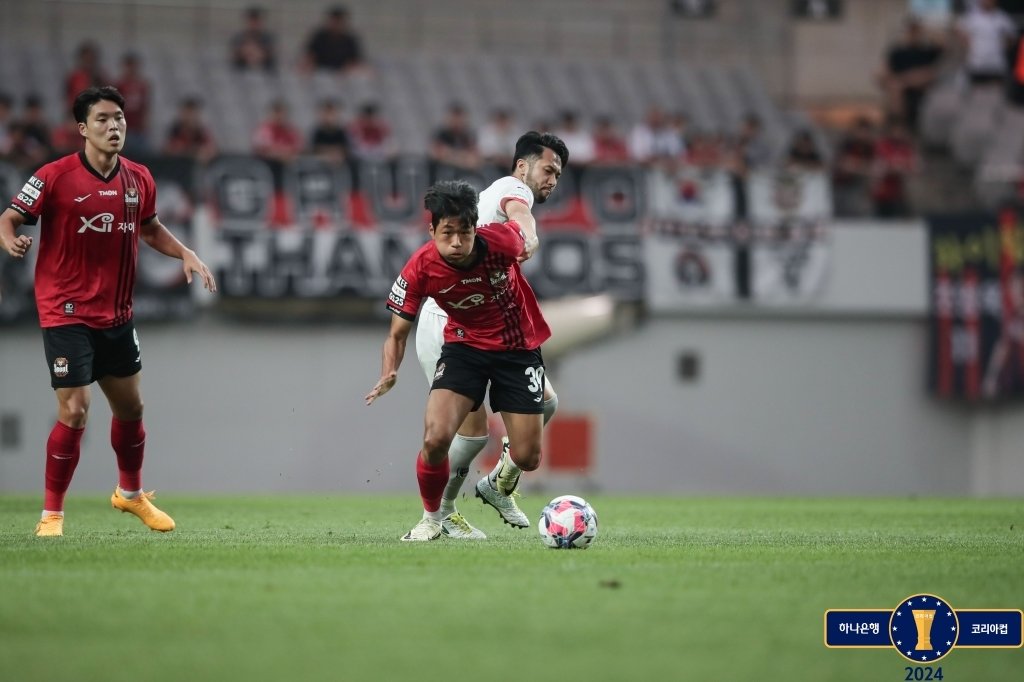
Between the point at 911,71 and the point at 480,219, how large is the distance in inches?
693

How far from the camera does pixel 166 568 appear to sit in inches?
292

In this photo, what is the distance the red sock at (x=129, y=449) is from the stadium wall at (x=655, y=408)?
1151 centimetres

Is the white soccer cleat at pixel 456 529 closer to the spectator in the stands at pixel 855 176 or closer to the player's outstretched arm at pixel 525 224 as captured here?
the player's outstretched arm at pixel 525 224

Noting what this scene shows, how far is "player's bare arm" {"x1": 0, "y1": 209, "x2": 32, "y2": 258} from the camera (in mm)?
8867

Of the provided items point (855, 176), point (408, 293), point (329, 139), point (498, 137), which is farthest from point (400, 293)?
point (855, 176)

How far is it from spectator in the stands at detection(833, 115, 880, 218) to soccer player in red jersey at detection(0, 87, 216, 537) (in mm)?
16427

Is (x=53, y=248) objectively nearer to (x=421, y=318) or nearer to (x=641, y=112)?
(x=421, y=318)

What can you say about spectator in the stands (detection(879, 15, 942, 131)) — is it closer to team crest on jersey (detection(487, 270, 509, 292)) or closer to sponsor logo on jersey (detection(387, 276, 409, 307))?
team crest on jersey (detection(487, 270, 509, 292))

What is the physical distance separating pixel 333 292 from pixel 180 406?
2589 millimetres

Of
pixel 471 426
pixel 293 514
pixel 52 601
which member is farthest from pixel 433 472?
pixel 293 514

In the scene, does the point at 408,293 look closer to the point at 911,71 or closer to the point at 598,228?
the point at 598,228

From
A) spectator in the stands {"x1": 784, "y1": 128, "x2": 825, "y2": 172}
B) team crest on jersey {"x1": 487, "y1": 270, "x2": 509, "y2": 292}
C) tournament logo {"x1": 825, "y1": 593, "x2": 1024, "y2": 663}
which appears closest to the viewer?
tournament logo {"x1": 825, "y1": 593, "x2": 1024, "y2": 663}

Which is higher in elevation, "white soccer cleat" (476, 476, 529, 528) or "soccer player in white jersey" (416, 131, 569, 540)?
"soccer player in white jersey" (416, 131, 569, 540)

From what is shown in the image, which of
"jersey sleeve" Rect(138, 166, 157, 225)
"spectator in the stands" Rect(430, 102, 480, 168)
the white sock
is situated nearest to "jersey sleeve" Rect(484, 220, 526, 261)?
the white sock
